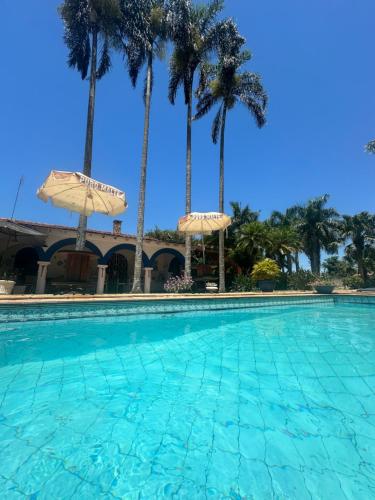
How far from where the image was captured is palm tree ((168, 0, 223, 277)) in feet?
51.7

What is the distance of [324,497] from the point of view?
1.75 meters

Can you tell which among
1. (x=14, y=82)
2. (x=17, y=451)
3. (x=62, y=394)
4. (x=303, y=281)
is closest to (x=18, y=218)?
(x=14, y=82)

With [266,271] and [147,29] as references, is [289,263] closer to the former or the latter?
[266,271]

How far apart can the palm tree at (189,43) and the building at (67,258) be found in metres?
4.40

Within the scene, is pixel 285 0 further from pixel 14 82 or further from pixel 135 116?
pixel 14 82

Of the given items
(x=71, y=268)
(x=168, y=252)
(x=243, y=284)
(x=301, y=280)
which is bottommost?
(x=243, y=284)

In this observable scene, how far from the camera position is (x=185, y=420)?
2.66 metres

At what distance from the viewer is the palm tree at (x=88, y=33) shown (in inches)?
591

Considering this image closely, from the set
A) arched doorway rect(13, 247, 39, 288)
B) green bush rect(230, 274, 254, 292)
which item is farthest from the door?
green bush rect(230, 274, 254, 292)

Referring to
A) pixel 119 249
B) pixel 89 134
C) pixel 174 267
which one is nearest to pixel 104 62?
pixel 89 134

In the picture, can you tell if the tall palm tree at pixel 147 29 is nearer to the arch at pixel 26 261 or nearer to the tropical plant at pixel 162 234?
the arch at pixel 26 261

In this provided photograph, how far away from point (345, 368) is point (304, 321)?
15.9 feet

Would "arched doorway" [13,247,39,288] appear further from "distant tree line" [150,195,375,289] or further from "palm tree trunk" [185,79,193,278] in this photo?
"distant tree line" [150,195,375,289]

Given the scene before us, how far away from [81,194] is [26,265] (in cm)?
818
